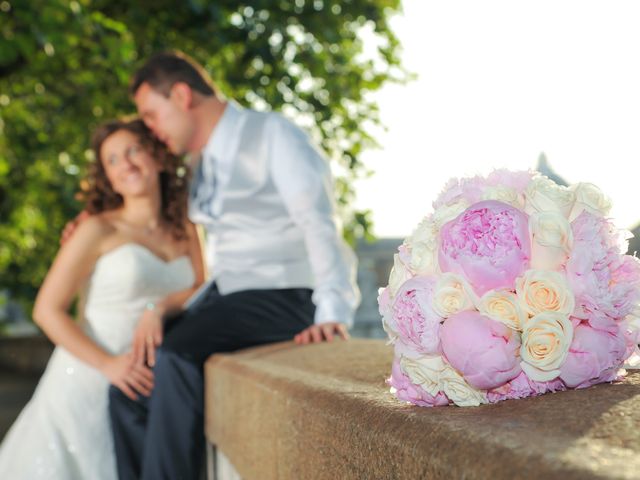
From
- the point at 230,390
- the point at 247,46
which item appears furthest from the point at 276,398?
the point at 247,46

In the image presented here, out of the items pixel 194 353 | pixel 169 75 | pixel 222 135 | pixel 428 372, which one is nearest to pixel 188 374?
pixel 194 353

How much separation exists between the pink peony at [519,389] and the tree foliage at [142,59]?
4.96 metres

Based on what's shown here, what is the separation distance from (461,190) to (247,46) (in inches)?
232

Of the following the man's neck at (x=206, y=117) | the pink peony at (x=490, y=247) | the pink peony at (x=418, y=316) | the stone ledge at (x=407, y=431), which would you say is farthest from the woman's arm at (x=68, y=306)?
the pink peony at (x=490, y=247)

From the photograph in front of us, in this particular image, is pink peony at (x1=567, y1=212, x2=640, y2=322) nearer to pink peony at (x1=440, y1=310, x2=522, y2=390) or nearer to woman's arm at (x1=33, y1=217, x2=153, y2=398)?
pink peony at (x1=440, y1=310, x2=522, y2=390)

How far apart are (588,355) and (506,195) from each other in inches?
13.5

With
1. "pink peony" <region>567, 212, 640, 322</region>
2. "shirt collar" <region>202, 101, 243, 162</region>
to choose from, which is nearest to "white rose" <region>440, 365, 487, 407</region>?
"pink peony" <region>567, 212, 640, 322</region>

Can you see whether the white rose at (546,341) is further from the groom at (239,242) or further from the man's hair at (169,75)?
the man's hair at (169,75)

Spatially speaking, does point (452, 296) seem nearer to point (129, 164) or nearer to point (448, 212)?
point (448, 212)

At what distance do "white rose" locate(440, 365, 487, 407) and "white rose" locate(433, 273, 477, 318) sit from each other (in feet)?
0.37

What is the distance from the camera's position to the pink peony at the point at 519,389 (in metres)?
1.63

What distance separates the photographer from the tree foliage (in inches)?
255

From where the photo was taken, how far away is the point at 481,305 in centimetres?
160

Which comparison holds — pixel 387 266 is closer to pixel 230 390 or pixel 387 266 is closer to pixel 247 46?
pixel 247 46
